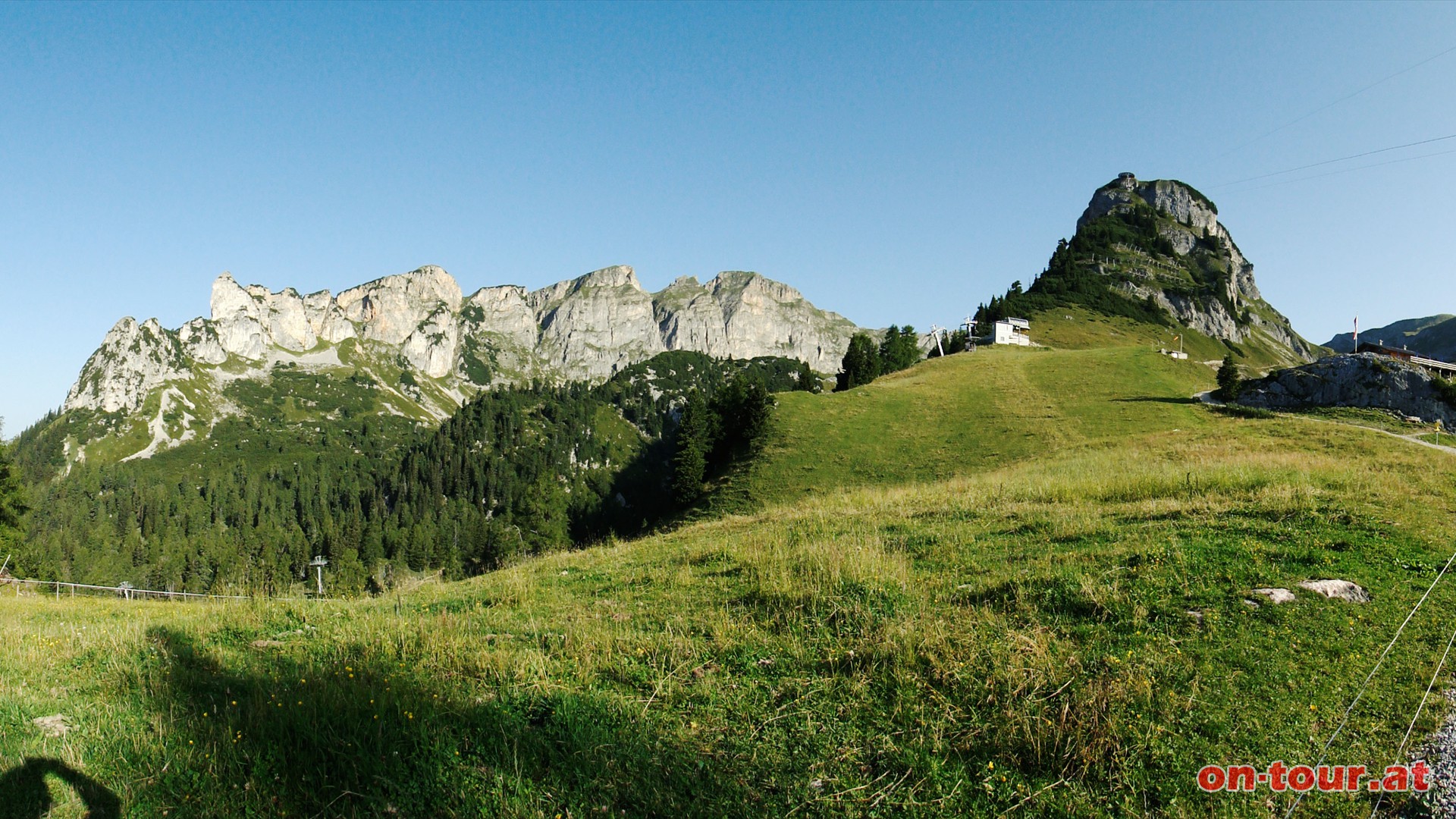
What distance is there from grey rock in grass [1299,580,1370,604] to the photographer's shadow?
42.6 feet

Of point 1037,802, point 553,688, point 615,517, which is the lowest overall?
point 615,517

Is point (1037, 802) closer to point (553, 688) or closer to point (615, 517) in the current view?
point (553, 688)

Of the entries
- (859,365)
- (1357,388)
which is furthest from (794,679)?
(859,365)

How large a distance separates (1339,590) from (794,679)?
7316mm

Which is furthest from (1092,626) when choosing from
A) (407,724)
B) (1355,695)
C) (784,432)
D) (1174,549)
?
(784,432)

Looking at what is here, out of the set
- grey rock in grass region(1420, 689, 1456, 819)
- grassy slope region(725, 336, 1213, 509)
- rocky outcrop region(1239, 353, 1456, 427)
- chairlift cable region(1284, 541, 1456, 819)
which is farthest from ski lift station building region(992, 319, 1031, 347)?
grey rock in grass region(1420, 689, 1456, 819)

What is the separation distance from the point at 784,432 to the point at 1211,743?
1816 inches

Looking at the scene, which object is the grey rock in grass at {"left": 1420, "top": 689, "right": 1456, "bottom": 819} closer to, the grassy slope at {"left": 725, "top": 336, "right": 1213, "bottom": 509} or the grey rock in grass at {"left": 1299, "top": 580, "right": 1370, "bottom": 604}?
the grey rock in grass at {"left": 1299, "top": 580, "right": 1370, "bottom": 604}

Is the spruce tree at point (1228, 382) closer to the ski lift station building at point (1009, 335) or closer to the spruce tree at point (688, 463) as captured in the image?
the spruce tree at point (688, 463)

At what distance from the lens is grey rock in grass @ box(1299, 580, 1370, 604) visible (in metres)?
8.50

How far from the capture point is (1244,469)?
64.0 ft

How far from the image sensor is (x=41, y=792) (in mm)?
5719

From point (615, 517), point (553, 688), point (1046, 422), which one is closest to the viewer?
point (553, 688)

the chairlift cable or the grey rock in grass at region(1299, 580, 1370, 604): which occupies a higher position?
the grey rock in grass at region(1299, 580, 1370, 604)
